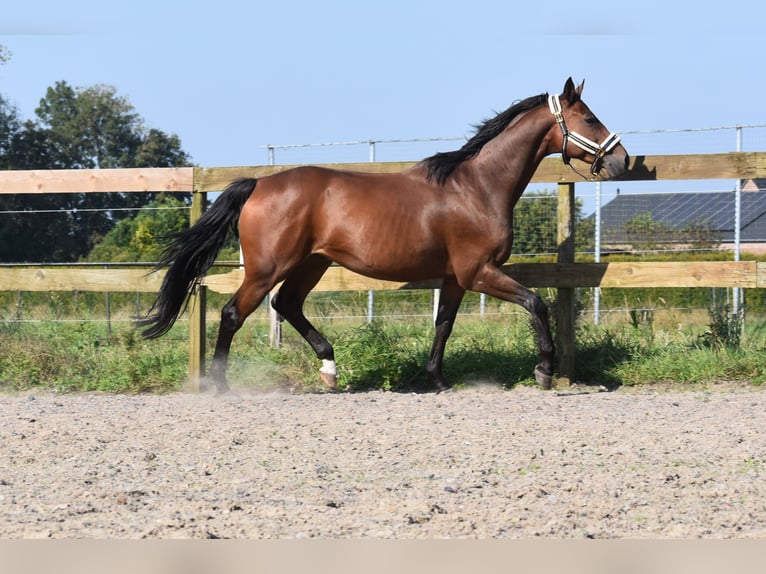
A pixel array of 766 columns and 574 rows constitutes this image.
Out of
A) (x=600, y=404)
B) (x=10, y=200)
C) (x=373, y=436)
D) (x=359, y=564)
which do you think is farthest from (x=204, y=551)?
(x=10, y=200)

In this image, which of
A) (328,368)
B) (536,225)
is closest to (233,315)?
(328,368)

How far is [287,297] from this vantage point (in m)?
7.07

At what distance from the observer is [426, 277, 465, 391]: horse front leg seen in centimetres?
684

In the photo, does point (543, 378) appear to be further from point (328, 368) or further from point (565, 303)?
point (328, 368)

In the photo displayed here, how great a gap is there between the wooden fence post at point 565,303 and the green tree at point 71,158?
6.82 metres

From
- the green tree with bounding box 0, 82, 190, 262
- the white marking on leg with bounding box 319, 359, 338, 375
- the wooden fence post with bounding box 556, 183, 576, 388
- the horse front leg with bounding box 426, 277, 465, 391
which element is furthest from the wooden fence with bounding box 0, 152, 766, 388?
the green tree with bounding box 0, 82, 190, 262

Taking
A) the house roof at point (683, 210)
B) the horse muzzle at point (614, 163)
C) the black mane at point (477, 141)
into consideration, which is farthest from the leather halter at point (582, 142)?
the house roof at point (683, 210)

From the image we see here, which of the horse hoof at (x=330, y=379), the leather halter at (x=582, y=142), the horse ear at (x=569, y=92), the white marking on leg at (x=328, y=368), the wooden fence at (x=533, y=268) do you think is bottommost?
the horse hoof at (x=330, y=379)

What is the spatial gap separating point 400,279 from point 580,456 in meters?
2.84

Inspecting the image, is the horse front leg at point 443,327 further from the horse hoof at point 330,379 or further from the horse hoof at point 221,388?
the horse hoof at point 221,388

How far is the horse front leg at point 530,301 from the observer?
645 cm

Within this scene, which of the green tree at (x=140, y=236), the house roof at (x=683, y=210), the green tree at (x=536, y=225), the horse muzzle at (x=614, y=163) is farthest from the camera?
the green tree at (x=140, y=236)

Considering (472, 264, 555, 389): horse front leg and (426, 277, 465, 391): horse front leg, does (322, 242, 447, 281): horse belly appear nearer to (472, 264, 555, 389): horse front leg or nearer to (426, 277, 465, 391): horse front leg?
(426, 277, 465, 391): horse front leg

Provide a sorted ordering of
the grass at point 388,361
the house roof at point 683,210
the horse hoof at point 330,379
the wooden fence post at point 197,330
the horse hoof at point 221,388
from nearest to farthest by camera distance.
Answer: the horse hoof at point 221,388, the horse hoof at point 330,379, the grass at point 388,361, the wooden fence post at point 197,330, the house roof at point 683,210
